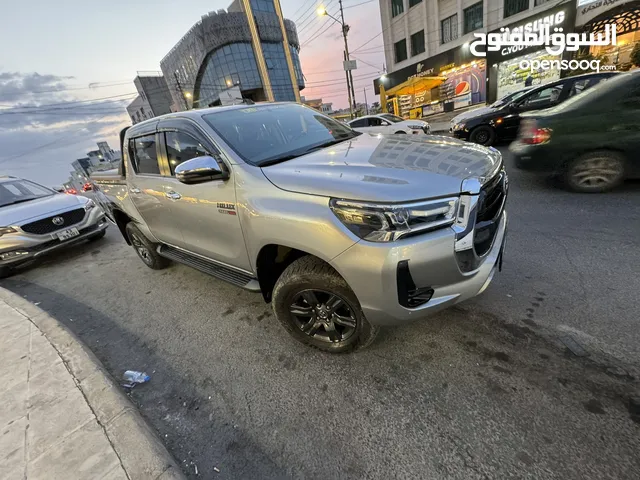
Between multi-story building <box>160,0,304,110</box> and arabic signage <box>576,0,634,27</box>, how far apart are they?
41678mm

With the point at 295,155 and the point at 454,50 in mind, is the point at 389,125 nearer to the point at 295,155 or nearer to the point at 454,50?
the point at 295,155

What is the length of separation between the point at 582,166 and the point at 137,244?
6821 mm

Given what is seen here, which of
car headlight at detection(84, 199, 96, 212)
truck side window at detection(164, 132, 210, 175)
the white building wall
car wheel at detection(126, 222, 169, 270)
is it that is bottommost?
car wheel at detection(126, 222, 169, 270)

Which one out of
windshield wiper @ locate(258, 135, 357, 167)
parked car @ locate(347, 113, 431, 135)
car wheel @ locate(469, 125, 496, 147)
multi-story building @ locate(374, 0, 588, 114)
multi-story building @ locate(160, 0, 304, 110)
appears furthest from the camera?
multi-story building @ locate(160, 0, 304, 110)

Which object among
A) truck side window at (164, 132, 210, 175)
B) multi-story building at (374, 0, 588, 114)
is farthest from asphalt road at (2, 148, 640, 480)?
multi-story building at (374, 0, 588, 114)

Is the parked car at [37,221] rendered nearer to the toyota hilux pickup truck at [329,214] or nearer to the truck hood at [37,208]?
the truck hood at [37,208]

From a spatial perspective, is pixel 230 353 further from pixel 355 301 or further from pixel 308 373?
pixel 355 301

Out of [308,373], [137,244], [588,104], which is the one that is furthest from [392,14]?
[308,373]

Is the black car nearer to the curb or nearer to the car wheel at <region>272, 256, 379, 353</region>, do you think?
the car wheel at <region>272, 256, 379, 353</region>

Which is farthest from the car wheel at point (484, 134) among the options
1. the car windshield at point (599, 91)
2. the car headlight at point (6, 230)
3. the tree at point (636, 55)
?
the tree at point (636, 55)

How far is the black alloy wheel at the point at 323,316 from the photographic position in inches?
83.8

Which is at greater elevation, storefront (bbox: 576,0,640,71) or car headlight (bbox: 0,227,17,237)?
storefront (bbox: 576,0,640,71)

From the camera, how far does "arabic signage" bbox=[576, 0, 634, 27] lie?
15.2 m

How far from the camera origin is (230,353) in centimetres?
256
